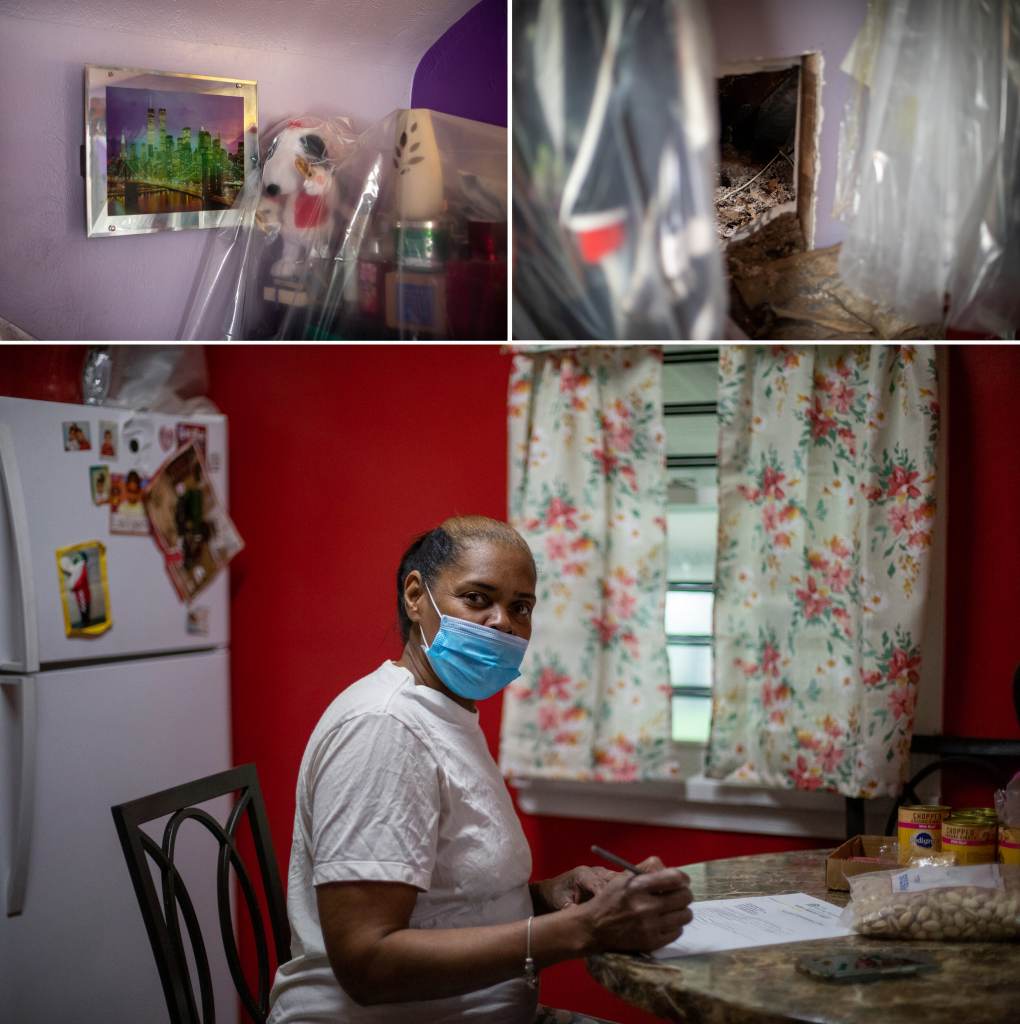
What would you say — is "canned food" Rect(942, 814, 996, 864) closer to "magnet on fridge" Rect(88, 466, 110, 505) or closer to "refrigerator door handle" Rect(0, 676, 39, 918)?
"refrigerator door handle" Rect(0, 676, 39, 918)

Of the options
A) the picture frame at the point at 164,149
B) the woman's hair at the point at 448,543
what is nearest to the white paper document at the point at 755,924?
the woman's hair at the point at 448,543

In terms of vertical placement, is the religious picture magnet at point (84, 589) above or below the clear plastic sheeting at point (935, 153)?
below

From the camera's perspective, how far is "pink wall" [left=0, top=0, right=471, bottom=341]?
6.63ft

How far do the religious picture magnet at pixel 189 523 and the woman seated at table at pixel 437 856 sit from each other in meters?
1.32

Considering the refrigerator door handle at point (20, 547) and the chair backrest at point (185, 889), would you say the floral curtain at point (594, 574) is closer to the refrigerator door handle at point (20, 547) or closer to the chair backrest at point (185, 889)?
the chair backrest at point (185, 889)

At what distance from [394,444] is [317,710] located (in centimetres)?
77

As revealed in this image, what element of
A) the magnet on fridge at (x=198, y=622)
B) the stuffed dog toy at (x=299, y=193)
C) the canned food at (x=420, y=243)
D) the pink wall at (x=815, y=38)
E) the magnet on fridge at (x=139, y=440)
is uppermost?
the pink wall at (x=815, y=38)

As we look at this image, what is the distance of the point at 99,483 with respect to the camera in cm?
259

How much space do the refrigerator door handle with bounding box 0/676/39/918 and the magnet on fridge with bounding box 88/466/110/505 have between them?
46cm

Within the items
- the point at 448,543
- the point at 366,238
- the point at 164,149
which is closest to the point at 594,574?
the point at 366,238

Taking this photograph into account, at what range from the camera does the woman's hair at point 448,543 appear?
1.59m

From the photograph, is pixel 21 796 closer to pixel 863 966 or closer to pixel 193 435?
pixel 193 435

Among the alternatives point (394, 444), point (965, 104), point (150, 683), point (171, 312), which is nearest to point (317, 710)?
point (150, 683)

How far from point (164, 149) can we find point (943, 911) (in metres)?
1.80
